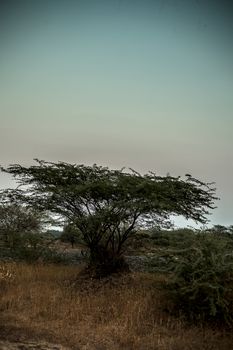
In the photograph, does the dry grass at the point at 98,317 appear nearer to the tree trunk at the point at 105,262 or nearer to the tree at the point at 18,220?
the tree trunk at the point at 105,262

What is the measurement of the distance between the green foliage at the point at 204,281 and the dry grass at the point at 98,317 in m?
0.53

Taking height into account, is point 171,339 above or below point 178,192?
below

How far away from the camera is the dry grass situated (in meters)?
8.38

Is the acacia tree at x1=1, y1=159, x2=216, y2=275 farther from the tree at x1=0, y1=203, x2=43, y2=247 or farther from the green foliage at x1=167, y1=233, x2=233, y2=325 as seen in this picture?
the tree at x1=0, y1=203, x2=43, y2=247

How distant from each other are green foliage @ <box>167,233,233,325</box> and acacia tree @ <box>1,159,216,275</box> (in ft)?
7.40

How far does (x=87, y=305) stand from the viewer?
36.3 ft

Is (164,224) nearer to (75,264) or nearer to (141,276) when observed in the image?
(141,276)

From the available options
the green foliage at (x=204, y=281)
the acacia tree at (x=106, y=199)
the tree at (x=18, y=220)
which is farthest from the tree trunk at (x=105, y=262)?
the tree at (x=18, y=220)

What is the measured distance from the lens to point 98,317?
33.1 ft

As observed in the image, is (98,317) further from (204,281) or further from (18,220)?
(18,220)

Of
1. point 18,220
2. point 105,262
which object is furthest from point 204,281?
point 18,220

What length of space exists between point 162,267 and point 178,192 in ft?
11.1

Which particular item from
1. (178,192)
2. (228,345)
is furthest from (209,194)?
(228,345)

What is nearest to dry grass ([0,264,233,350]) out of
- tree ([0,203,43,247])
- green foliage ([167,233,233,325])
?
green foliage ([167,233,233,325])
